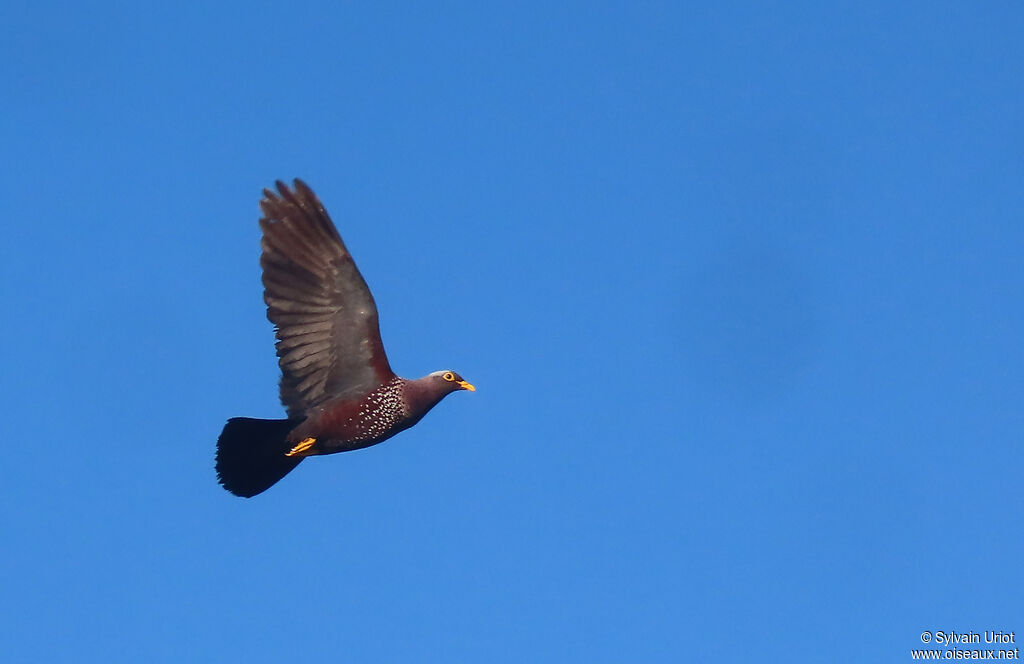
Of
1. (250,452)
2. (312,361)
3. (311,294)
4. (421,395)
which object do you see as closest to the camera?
(311,294)

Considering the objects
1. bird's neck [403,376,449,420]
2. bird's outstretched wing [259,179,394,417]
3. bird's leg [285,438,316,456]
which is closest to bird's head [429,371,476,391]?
bird's neck [403,376,449,420]

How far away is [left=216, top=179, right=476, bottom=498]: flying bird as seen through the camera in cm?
1691

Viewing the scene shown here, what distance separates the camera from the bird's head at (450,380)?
704 inches

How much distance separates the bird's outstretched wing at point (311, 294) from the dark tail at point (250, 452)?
686 mm

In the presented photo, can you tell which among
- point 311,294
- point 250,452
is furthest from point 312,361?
point 250,452

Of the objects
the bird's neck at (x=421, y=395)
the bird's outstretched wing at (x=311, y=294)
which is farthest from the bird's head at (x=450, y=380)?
the bird's outstretched wing at (x=311, y=294)

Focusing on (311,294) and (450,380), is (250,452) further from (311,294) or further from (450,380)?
(450,380)

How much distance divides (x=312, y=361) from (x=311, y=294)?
0.90 metres

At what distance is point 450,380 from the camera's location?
712 inches

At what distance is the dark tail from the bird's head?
6.44 ft

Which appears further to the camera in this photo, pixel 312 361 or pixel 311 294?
pixel 312 361

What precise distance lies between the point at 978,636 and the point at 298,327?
9.95 metres

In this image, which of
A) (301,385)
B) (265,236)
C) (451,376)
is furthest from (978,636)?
(265,236)

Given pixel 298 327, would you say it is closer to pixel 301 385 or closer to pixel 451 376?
pixel 301 385
